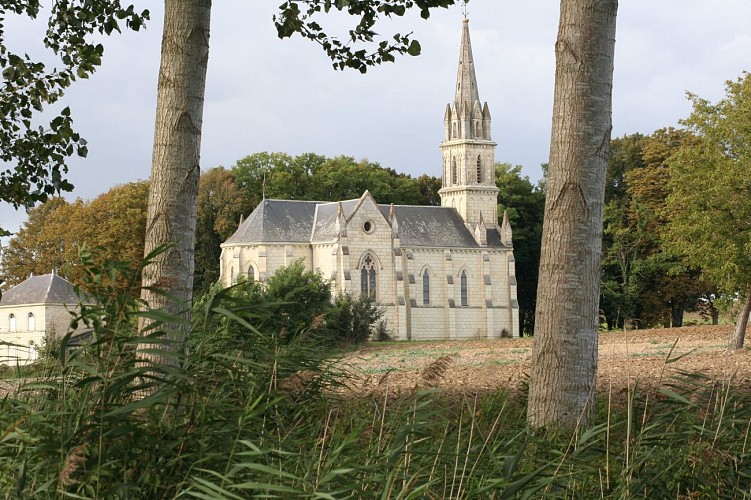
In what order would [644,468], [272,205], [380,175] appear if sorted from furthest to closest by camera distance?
[380,175] → [272,205] → [644,468]

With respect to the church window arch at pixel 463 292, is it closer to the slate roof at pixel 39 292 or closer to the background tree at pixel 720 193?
the slate roof at pixel 39 292

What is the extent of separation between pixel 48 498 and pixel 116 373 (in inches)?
28.3

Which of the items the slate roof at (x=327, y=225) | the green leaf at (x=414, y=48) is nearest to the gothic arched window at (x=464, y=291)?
the slate roof at (x=327, y=225)

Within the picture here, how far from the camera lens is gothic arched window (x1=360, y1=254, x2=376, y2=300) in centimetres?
7356

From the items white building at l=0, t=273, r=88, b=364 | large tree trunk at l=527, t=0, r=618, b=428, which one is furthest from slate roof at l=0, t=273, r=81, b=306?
large tree trunk at l=527, t=0, r=618, b=428

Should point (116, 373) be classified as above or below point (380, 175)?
below

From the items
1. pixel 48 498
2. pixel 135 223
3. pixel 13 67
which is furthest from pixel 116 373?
pixel 135 223

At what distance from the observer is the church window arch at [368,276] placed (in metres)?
73.6

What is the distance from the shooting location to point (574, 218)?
7324mm

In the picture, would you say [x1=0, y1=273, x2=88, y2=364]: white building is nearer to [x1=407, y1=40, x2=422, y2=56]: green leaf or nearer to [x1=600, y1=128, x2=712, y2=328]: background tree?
[x1=600, y1=128, x2=712, y2=328]: background tree

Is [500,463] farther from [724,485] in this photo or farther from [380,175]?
[380,175]

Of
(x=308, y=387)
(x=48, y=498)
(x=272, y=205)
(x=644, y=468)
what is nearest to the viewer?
(x=48, y=498)

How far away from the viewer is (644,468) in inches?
223

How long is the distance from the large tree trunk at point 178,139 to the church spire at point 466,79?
244 feet
